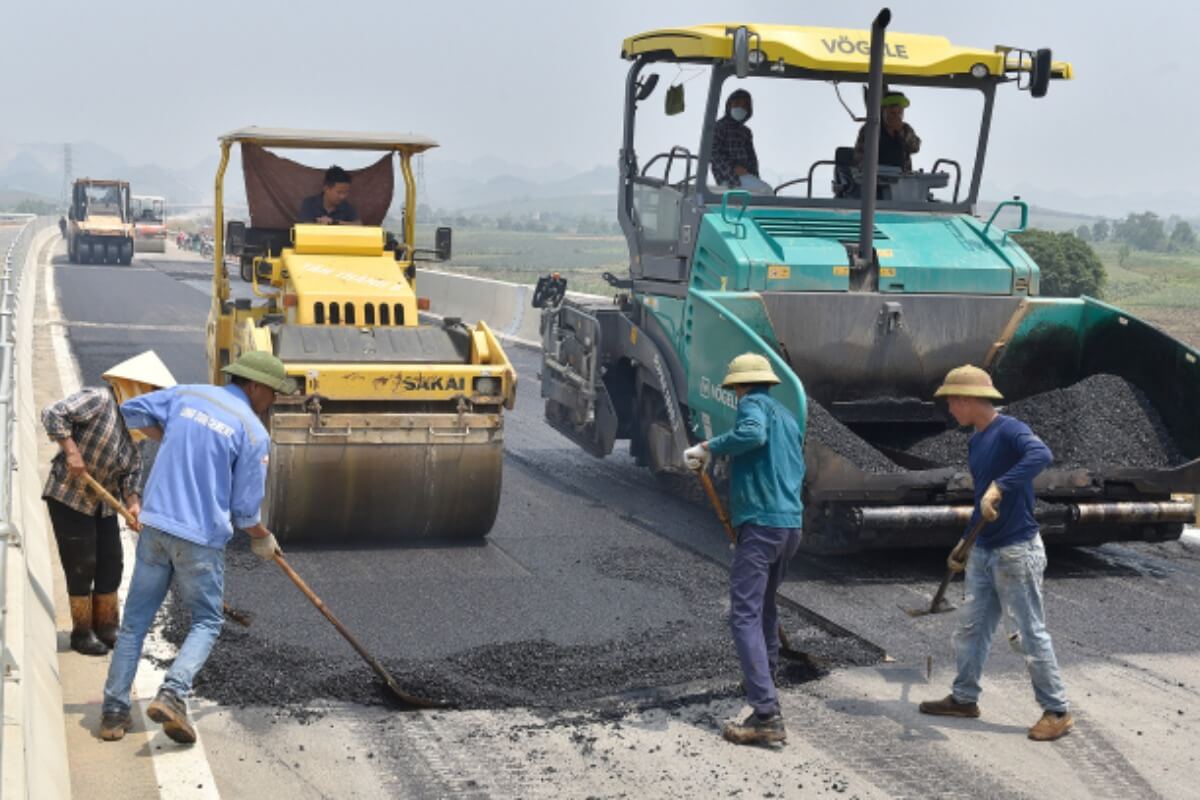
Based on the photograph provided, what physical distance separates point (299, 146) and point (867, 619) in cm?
586

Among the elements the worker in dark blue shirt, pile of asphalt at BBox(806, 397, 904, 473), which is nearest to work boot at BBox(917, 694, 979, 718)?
pile of asphalt at BBox(806, 397, 904, 473)

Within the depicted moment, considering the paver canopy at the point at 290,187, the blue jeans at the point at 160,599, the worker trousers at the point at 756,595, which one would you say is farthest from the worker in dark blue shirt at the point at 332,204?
the worker trousers at the point at 756,595

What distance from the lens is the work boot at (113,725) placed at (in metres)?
5.69

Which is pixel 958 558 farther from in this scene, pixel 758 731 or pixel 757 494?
pixel 758 731

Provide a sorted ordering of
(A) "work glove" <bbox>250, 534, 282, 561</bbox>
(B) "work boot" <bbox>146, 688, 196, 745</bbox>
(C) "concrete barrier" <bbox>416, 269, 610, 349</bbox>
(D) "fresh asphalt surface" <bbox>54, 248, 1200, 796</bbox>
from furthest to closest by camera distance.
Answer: (C) "concrete barrier" <bbox>416, 269, 610, 349</bbox> → (D) "fresh asphalt surface" <bbox>54, 248, 1200, 796</bbox> → (A) "work glove" <bbox>250, 534, 282, 561</bbox> → (B) "work boot" <bbox>146, 688, 196, 745</bbox>

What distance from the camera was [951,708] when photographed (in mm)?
6371

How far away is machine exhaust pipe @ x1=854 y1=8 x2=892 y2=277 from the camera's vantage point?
9320 millimetres

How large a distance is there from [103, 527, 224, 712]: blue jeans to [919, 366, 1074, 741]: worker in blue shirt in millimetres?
2986

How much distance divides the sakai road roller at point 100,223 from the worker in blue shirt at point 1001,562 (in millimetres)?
39070

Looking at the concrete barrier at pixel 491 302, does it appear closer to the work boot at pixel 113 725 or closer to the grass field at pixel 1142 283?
the grass field at pixel 1142 283

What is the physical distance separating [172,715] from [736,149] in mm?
6275

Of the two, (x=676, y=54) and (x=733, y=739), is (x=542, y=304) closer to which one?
(x=676, y=54)

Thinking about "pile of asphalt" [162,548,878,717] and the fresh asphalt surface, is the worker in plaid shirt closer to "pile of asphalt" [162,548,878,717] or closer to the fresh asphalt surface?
"pile of asphalt" [162,548,878,717]

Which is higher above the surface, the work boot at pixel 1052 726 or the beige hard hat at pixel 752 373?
the beige hard hat at pixel 752 373
